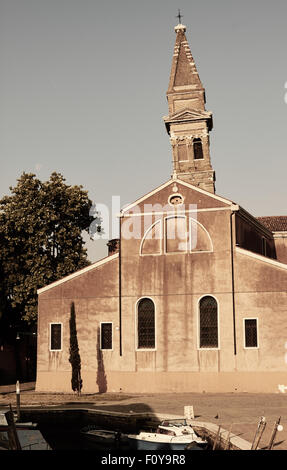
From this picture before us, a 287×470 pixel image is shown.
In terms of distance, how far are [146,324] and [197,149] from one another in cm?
1747

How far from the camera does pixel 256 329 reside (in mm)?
32312

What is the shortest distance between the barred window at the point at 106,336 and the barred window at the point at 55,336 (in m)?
2.66

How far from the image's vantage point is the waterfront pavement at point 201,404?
21.4m

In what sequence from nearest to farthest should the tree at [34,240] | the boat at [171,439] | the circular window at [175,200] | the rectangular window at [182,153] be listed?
the boat at [171,439]
the circular window at [175,200]
the tree at [34,240]
the rectangular window at [182,153]

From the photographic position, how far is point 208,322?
33.3 m

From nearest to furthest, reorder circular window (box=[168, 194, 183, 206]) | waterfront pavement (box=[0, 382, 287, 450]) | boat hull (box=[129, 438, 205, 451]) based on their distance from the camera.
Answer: boat hull (box=[129, 438, 205, 451])
waterfront pavement (box=[0, 382, 287, 450])
circular window (box=[168, 194, 183, 206])

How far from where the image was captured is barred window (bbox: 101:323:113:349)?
3456cm

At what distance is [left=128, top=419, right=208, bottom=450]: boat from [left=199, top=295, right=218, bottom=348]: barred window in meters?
12.0

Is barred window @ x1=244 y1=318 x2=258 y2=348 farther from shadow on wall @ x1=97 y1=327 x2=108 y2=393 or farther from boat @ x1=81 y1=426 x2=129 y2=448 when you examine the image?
boat @ x1=81 y1=426 x2=129 y2=448

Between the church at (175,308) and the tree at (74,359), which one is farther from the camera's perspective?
the tree at (74,359)

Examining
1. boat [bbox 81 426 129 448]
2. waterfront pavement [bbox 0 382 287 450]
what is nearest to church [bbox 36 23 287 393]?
waterfront pavement [bbox 0 382 287 450]

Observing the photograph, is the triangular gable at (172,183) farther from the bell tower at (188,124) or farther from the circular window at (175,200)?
the bell tower at (188,124)

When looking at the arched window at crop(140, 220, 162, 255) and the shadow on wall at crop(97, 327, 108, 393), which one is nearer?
the shadow on wall at crop(97, 327, 108, 393)

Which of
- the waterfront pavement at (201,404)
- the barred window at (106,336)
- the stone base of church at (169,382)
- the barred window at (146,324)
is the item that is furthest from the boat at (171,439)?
the barred window at (106,336)
